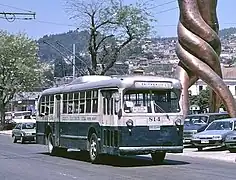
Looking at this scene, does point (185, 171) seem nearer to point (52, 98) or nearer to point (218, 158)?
point (218, 158)

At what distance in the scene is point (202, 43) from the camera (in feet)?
137

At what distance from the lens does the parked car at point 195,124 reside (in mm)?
32969

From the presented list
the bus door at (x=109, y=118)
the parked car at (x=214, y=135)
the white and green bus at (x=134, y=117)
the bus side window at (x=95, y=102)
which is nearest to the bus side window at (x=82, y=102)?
the white and green bus at (x=134, y=117)

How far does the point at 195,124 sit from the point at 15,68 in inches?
1587

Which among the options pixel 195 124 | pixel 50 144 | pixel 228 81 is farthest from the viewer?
pixel 228 81

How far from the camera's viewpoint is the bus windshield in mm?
20219

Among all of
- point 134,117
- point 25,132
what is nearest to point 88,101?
point 134,117

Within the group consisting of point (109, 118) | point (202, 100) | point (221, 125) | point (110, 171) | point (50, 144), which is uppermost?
point (202, 100)

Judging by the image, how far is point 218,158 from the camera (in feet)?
82.6

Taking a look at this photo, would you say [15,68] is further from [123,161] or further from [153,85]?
[153,85]

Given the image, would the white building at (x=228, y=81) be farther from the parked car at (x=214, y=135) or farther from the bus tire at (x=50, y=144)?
the bus tire at (x=50, y=144)

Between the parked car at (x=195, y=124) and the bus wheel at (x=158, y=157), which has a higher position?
the parked car at (x=195, y=124)

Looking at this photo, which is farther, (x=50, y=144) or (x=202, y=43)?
(x=202, y=43)

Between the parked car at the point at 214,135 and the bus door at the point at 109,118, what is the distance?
9220mm
